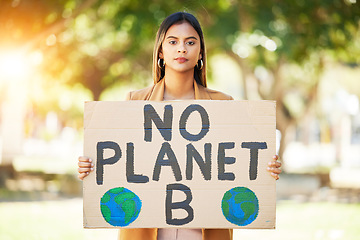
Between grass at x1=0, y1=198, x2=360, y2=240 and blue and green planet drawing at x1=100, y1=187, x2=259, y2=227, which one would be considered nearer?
blue and green planet drawing at x1=100, y1=187, x2=259, y2=227

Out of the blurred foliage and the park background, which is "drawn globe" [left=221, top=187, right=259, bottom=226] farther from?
the blurred foliage

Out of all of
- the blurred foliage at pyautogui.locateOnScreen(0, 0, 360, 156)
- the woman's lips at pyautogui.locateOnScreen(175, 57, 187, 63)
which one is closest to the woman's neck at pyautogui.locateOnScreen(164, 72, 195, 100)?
the woman's lips at pyautogui.locateOnScreen(175, 57, 187, 63)

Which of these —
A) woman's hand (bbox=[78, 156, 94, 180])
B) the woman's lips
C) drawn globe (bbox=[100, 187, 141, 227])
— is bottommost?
drawn globe (bbox=[100, 187, 141, 227])

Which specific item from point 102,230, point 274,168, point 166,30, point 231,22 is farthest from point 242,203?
point 231,22

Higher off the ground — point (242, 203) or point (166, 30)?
point (166, 30)

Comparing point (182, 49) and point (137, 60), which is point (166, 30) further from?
point (137, 60)

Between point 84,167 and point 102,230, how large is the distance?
15.5ft

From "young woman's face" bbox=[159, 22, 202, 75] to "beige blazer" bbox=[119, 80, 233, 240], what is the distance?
17cm

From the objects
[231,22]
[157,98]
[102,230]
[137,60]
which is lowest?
[102,230]

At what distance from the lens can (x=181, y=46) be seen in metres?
2.79

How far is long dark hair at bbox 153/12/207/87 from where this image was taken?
9.46 feet

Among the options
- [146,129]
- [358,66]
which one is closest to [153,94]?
[146,129]

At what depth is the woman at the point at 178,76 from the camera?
276cm

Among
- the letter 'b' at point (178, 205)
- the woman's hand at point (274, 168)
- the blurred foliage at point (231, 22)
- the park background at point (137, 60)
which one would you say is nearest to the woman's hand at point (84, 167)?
the letter 'b' at point (178, 205)
